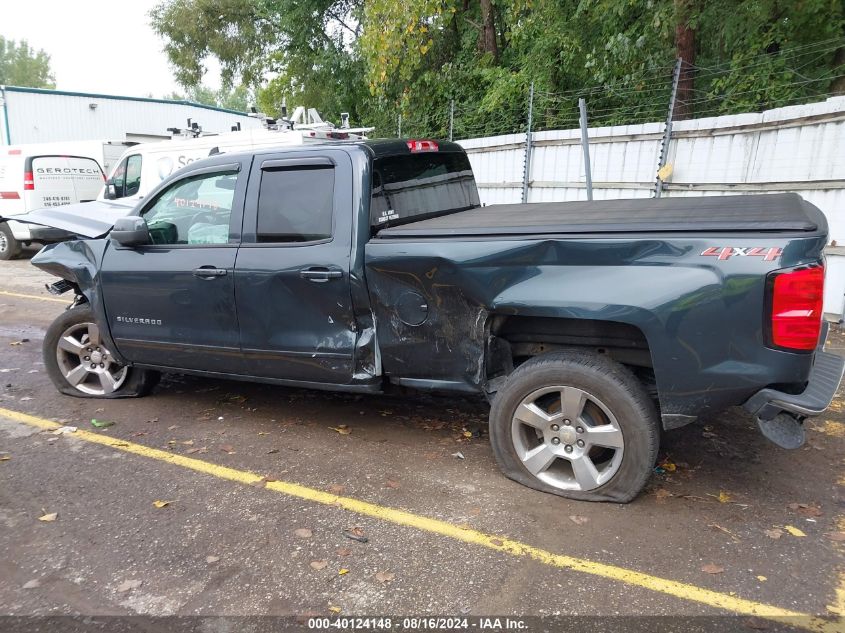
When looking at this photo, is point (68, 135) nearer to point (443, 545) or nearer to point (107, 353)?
point (107, 353)

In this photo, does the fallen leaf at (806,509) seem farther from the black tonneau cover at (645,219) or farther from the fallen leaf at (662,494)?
the black tonneau cover at (645,219)

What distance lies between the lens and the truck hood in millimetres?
4730

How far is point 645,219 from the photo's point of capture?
3.10 metres

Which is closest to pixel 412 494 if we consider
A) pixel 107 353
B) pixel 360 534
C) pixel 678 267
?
pixel 360 534

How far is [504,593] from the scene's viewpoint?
265 cm

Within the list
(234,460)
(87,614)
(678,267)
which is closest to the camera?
(87,614)

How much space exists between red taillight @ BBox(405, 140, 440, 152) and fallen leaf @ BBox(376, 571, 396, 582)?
2732 mm

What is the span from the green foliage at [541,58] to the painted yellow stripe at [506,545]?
7.13 meters

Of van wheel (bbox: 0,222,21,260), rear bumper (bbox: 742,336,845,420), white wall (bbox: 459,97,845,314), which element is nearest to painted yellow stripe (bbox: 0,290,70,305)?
van wheel (bbox: 0,222,21,260)

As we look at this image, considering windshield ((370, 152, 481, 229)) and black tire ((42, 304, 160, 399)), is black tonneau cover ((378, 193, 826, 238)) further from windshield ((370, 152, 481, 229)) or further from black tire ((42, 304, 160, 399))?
black tire ((42, 304, 160, 399))

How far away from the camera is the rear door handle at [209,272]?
4.06 m

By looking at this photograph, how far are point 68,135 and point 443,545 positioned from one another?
23881 millimetres

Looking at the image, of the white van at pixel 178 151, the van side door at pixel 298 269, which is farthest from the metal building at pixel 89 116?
the van side door at pixel 298 269

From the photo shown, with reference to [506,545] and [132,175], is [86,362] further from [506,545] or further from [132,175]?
[132,175]
